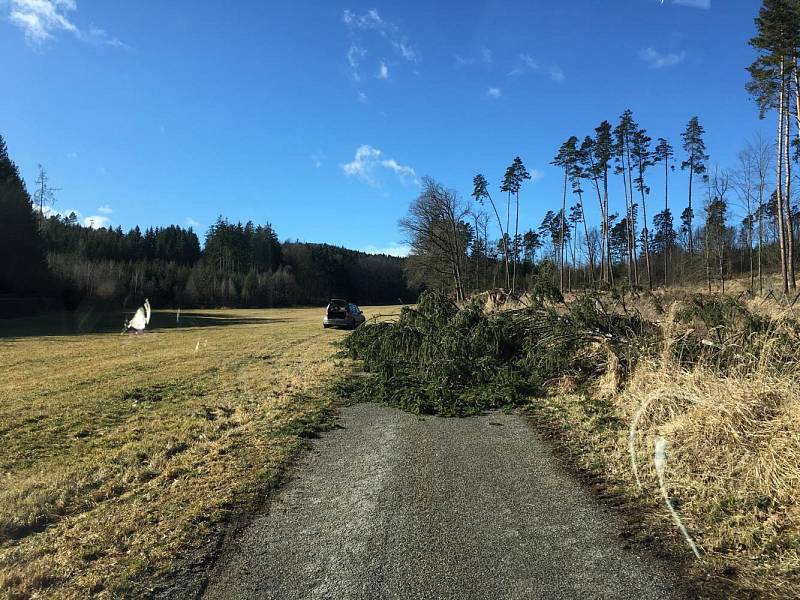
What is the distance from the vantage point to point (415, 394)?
855cm

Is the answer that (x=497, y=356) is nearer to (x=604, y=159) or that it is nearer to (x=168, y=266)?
(x=604, y=159)

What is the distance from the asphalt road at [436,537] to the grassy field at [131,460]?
54cm

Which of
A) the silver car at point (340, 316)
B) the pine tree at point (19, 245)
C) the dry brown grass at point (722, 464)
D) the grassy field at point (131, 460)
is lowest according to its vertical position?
the grassy field at point (131, 460)

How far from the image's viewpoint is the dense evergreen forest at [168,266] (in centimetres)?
4244

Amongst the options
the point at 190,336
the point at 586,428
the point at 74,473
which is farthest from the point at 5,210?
the point at 586,428

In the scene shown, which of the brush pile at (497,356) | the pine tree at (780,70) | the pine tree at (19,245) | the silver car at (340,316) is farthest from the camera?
the pine tree at (19,245)

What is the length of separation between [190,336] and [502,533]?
78.4 ft

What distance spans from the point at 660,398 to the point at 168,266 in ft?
296

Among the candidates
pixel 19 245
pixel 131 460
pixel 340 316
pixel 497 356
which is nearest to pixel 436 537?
pixel 131 460

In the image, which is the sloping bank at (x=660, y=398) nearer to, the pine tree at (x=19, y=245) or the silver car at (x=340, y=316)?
the silver car at (x=340, y=316)

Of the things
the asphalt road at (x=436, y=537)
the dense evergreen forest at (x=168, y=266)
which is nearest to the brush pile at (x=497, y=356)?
the asphalt road at (x=436, y=537)

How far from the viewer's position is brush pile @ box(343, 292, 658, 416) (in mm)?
8305

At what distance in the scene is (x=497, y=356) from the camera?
33.7ft

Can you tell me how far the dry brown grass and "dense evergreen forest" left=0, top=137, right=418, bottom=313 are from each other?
4675cm
